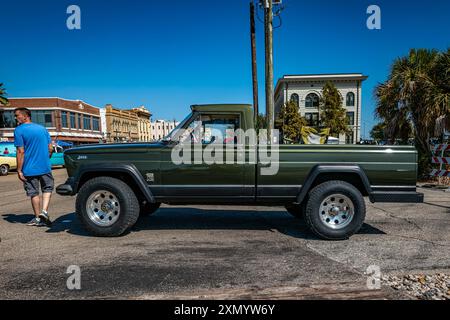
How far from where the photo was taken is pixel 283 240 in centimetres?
443

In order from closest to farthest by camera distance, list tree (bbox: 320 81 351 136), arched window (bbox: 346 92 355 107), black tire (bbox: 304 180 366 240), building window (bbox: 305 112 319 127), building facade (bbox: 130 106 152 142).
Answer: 1. black tire (bbox: 304 180 366 240)
2. tree (bbox: 320 81 351 136)
3. building window (bbox: 305 112 319 127)
4. arched window (bbox: 346 92 355 107)
5. building facade (bbox: 130 106 152 142)

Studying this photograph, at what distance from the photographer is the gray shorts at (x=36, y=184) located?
197 inches

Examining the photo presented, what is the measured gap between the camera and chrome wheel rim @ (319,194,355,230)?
4391 mm

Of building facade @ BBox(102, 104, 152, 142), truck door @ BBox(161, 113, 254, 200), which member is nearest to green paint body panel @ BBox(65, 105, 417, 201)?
truck door @ BBox(161, 113, 254, 200)

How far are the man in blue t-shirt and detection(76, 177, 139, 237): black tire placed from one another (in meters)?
1.12

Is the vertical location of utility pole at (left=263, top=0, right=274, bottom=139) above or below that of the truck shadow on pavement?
above

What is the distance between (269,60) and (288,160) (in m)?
7.05

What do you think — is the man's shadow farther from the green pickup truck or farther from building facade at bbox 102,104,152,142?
building facade at bbox 102,104,152,142

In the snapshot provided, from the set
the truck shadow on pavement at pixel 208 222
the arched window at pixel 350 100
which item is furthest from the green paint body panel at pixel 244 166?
the arched window at pixel 350 100

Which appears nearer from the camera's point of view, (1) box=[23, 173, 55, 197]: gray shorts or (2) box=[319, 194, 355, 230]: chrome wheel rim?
(2) box=[319, 194, 355, 230]: chrome wheel rim

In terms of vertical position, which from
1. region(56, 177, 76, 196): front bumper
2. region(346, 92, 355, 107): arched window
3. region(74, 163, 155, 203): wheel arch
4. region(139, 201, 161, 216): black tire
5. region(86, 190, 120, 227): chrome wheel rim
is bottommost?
region(139, 201, 161, 216): black tire

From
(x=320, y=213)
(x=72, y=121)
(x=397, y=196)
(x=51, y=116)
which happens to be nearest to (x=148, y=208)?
(x=320, y=213)
